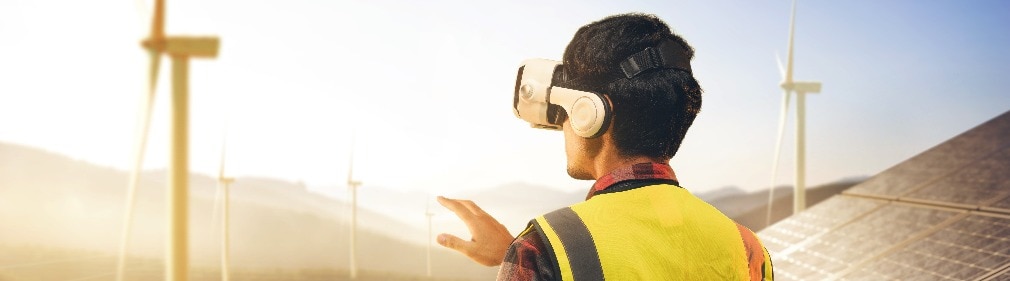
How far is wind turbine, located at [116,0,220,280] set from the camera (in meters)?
7.49

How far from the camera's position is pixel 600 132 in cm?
289

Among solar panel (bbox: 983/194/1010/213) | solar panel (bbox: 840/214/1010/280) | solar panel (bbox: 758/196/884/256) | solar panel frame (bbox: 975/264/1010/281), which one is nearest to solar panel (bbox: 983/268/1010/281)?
solar panel frame (bbox: 975/264/1010/281)

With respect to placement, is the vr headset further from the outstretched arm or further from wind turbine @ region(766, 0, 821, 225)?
wind turbine @ region(766, 0, 821, 225)

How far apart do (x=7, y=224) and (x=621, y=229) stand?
548 ft

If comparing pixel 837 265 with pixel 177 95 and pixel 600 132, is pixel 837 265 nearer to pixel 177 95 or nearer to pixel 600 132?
pixel 177 95

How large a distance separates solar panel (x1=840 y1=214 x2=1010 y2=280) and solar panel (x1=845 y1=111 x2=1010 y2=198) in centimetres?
354

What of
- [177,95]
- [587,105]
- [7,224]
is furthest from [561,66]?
[7,224]

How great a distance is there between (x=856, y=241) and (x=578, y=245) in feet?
48.1

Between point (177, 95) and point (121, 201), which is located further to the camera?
point (121, 201)

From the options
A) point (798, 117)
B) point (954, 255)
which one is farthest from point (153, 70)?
point (798, 117)

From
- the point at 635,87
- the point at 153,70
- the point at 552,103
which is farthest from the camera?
the point at 153,70

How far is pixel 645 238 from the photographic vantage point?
2.78 m

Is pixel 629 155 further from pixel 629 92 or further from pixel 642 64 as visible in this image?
pixel 642 64

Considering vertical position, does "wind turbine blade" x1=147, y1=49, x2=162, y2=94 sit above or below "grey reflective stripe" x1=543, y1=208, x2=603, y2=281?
above
